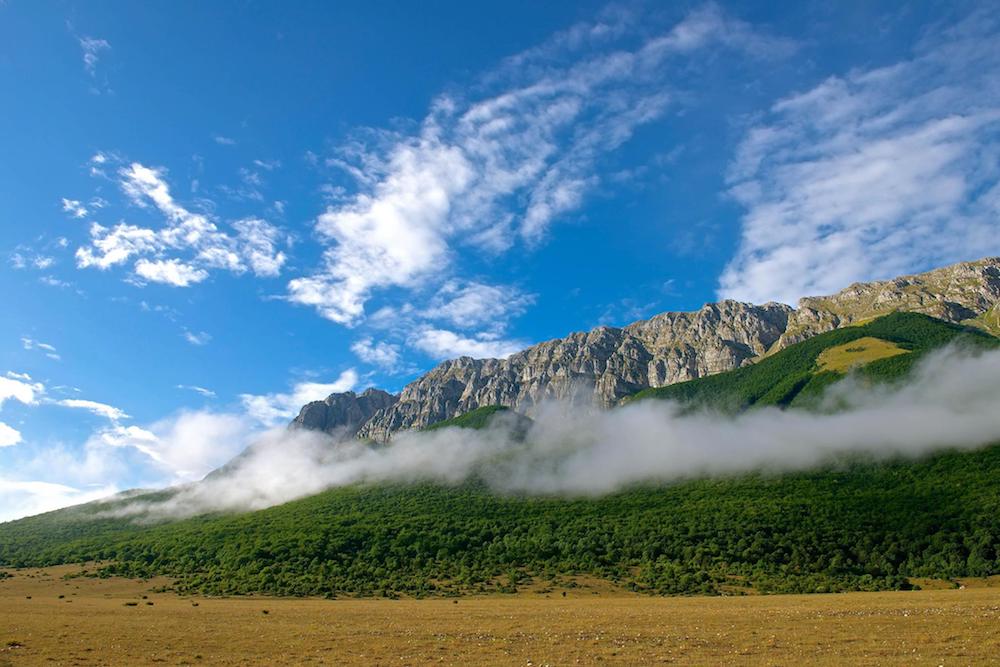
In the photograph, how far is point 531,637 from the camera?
118 ft

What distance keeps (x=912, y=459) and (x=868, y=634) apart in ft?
537

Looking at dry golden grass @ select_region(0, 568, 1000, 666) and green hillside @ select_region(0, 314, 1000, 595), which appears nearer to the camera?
dry golden grass @ select_region(0, 568, 1000, 666)

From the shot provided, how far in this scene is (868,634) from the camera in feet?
107

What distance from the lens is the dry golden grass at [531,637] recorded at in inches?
1098

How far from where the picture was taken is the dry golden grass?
91.5 feet

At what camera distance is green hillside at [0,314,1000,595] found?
341 ft

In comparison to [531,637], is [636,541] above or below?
below

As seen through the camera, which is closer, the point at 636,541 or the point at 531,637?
the point at 531,637

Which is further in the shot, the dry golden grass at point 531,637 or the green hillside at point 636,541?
the green hillside at point 636,541

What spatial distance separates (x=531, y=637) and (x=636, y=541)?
10283cm

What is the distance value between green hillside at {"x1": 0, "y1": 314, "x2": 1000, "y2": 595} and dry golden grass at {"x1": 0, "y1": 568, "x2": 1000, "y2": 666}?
2000 inches

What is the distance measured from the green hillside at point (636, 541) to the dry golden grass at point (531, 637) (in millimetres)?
50805

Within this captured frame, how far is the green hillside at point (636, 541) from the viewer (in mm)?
103875

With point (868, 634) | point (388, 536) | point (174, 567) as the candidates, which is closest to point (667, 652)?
point (868, 634)
